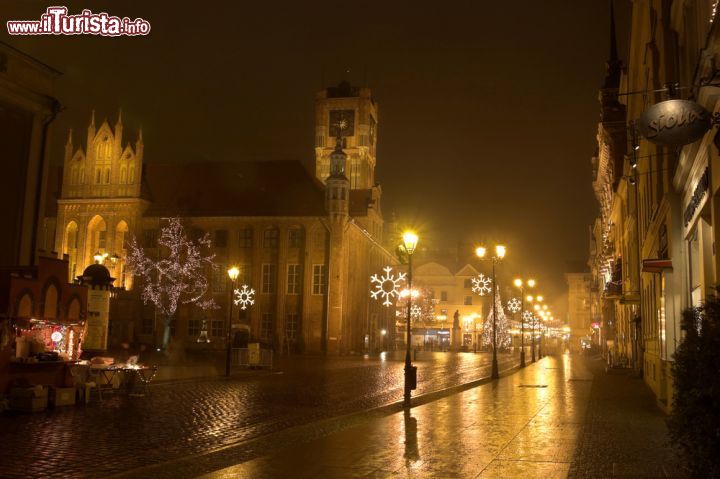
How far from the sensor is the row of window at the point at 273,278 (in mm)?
61125

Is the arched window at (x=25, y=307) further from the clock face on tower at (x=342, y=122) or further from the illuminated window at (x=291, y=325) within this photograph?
the clock face on tower at (x=342, y=122)

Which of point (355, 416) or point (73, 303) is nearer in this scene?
point (355, 416)

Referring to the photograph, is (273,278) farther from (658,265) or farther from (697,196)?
(697,196)

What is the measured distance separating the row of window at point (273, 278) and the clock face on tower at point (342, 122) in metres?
35.5

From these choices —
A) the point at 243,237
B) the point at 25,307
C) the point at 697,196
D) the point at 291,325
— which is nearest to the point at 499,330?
the point at 291,325

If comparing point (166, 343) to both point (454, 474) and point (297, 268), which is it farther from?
point (454, 474)

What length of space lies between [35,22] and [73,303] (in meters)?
11.4

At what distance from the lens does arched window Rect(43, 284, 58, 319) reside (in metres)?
19.5

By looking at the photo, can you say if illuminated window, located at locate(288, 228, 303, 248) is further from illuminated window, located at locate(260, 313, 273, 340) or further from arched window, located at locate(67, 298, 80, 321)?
arched window, located at locate(67, 298, 80, 321)

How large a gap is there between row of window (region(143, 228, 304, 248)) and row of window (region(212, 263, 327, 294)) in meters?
1.84

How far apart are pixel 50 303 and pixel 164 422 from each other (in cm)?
626

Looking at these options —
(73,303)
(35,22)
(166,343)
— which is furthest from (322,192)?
(73,303)

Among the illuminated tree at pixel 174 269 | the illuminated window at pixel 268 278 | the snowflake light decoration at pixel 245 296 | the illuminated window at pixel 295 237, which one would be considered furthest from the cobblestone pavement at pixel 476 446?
the snowflake light decoration at pixel 245 296

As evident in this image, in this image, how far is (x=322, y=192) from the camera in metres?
64.3
